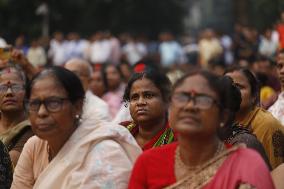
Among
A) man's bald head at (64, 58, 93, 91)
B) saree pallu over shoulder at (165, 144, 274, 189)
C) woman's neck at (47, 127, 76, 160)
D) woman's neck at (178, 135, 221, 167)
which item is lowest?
saree pallu over shoulder at (165, 144, 274, 189)

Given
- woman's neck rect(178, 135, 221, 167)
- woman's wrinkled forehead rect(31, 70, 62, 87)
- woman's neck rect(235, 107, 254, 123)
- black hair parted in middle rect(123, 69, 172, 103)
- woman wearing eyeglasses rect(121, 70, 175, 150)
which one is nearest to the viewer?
woman's neck rect(178, 135, 221, 167)

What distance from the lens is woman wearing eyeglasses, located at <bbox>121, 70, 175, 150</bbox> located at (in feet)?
20.0

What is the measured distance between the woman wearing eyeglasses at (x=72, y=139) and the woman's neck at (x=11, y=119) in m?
2.17

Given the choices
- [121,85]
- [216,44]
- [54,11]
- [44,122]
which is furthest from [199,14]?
[44,122]

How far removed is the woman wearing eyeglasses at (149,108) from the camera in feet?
20.0

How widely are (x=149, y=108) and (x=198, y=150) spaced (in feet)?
5.56

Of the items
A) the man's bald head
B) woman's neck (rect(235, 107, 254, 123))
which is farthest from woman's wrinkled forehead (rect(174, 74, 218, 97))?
the man's bald head

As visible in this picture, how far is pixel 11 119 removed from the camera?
23.7 feet

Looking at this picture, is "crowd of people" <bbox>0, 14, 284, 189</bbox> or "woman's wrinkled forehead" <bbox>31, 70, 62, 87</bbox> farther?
"woman's wrinkled forehead" <bbox>31, 70, 62, 87</bbox>

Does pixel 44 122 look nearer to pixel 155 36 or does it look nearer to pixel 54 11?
pixel 54 11

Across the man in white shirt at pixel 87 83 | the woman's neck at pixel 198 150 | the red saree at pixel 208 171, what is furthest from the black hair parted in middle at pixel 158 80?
the man in white shirt at pixel 87 83

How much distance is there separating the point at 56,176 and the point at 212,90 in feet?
3.61

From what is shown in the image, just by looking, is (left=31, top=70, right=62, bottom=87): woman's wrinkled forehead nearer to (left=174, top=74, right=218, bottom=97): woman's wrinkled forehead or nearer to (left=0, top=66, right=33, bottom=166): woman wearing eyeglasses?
(left=174, top=74, right=218, bottom=97): woman's wrinkled forehead

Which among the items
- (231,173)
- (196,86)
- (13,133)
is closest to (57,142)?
(196,86)
